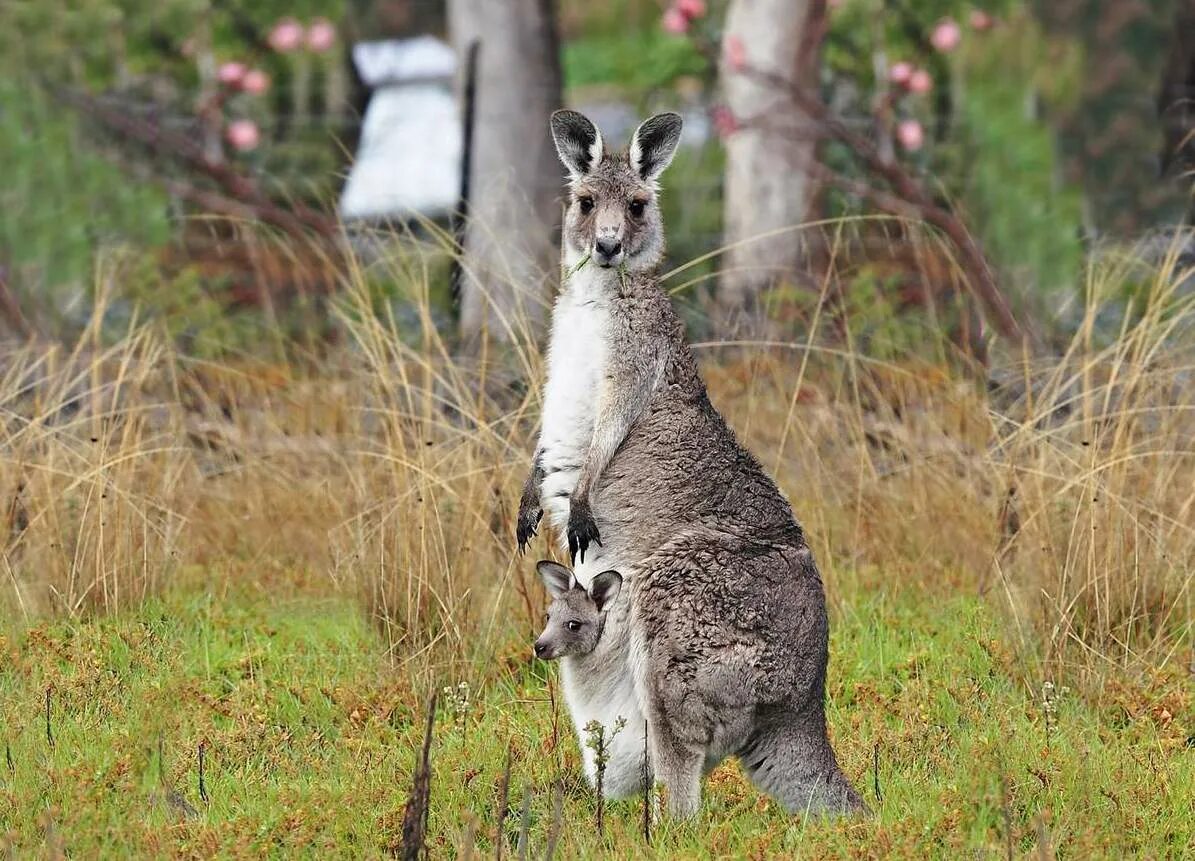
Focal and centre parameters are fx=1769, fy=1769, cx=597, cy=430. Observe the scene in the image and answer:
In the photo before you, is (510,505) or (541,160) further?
(541,160)

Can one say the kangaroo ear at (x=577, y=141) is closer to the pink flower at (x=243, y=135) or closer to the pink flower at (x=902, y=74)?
the pink flower at (x=902, y=74)

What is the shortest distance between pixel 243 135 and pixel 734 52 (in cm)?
521

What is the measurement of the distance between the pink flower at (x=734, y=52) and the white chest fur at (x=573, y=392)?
719cm

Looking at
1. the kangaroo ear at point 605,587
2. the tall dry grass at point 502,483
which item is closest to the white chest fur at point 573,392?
the kangaroo ear at point 605,587

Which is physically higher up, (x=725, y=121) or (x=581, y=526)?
(x=581, y=526)

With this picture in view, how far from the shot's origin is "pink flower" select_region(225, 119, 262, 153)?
16328 mm

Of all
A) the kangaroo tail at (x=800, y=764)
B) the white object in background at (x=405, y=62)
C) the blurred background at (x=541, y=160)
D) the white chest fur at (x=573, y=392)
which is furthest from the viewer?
the white object in background at (x=405, y=62)

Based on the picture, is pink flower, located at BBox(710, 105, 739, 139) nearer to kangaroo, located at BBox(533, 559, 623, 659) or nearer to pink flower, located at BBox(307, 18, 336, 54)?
pink flower, located at BBox(307, 18, 336, 54)

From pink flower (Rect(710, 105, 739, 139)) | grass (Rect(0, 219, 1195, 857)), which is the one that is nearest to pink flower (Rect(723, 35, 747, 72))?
pink flower (Rect(710, 105, 739, 139))

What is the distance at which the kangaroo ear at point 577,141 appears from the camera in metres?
5.93

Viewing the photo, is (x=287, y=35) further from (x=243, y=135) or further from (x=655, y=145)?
(x=655, y=145)

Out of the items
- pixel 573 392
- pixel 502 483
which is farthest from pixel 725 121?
pixel 573 392

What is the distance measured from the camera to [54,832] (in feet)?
16.2

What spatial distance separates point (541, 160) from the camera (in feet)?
44.5
